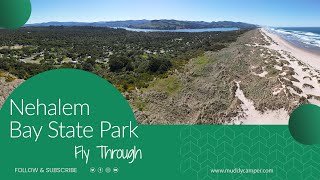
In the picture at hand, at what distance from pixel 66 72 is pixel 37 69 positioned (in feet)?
6.34

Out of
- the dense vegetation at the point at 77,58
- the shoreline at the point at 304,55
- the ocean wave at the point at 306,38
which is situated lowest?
the ocean wave at the point at 306,38

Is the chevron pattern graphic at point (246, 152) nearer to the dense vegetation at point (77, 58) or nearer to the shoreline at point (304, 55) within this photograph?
the dense vegetation at point (77, 58)

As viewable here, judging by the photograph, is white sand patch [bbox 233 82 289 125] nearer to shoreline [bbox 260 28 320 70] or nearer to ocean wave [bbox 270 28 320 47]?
shoreline [bbox 260 28 320 70]

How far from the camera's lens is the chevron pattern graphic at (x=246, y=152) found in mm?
4664

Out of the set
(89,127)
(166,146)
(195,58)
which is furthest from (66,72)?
(195,58)

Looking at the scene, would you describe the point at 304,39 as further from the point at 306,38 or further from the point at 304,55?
the point at 304,55

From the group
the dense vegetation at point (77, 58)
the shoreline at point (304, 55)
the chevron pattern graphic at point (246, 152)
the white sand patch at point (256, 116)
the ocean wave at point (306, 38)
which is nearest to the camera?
A: the chevron pattern graphic at point (246, 152)

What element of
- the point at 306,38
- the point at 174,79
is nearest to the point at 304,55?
the point at 174,79

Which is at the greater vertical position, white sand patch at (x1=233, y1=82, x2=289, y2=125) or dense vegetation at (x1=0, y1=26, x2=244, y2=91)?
dense vegetation at (x1=0, y1=26, x2=244, y2=91)

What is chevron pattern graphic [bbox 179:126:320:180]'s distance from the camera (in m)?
4.66

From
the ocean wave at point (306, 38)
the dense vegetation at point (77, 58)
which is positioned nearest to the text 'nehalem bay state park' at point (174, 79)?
the dense vegetation at point (77, 58)

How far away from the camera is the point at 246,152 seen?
476 cm

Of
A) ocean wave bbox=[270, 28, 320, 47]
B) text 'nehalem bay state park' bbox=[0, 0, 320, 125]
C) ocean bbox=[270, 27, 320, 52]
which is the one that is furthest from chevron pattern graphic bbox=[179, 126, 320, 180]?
ocean wave bbox=[270, 28, 320, 47]

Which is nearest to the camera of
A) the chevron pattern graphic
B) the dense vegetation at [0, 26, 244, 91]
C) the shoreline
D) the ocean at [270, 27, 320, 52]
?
the chevron pattern graphic
